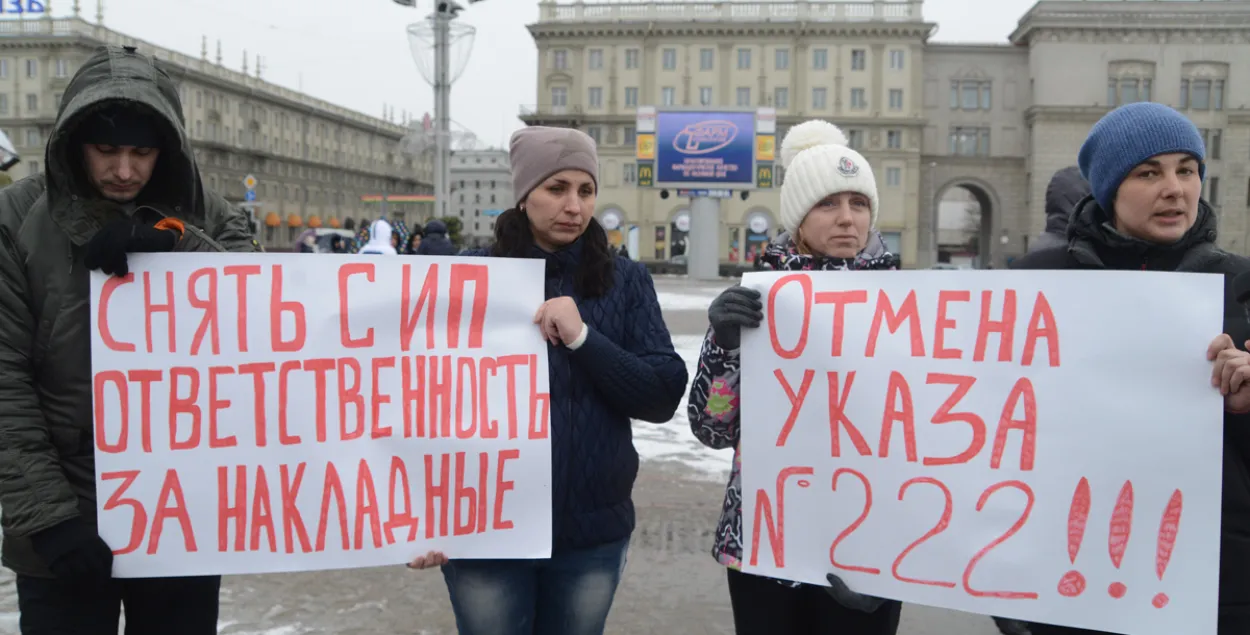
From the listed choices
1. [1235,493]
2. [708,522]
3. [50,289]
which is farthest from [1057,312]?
[708,522]

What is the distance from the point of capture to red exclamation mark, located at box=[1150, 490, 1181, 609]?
195cm

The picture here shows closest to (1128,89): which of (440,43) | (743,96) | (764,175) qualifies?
(743,96)

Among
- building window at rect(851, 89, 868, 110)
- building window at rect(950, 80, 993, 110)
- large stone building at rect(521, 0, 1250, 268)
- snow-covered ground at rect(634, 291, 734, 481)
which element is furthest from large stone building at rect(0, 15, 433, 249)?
snow-covered ground at rect(634, 291, 734, 481)

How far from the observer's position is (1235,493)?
1.94 m

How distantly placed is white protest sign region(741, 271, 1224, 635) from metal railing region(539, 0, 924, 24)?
205 feet

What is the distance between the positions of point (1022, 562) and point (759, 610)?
24.7 inches

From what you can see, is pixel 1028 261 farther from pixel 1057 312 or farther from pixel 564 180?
pixel 564 180

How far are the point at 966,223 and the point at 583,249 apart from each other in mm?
80900

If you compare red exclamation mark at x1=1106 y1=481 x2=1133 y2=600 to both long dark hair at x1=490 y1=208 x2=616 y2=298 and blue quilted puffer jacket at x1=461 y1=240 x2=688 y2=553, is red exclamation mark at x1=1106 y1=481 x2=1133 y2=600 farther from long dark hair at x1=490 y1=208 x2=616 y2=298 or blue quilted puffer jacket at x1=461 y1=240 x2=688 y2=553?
long dark hair at x1=490 y1=208 x2=616 y2=298

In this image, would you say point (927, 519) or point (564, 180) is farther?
point (564, 180)

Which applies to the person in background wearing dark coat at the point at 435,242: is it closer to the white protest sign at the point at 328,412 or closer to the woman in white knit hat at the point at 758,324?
the white protest sign at the point at 328,412

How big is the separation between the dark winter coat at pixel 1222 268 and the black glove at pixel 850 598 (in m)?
0.72

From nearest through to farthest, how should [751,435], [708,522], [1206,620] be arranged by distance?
1. [1206,620]
2. [751,435]
3. [708,522]

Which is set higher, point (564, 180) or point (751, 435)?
point (564, 180)
